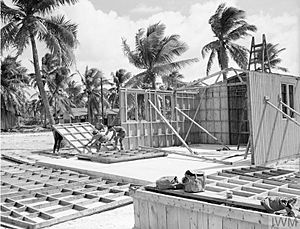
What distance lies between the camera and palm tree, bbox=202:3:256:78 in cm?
2583

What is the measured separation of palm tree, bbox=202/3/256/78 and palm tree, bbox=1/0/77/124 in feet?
36.7

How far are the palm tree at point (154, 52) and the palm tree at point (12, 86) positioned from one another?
19214 mm

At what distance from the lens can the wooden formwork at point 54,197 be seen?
6.67 metres

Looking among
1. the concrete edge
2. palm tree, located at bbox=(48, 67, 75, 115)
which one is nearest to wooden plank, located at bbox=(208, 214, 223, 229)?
the concrete edge

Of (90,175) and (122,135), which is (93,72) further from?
(90,175)

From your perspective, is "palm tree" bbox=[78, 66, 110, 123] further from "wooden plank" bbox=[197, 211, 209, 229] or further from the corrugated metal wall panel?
"wooden plank" bbox=[197, 211, 209, 229]

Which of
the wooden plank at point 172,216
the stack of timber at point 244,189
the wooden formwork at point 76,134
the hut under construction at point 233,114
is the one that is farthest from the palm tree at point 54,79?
the wooden plank at point 172,216

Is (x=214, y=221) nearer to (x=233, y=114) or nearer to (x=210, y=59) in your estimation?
(x=233, y=114)

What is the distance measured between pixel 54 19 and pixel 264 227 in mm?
18908

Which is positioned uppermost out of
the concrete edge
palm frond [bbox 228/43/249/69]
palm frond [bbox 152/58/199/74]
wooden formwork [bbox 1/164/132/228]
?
palm frond [bbox 228/43/249/69]

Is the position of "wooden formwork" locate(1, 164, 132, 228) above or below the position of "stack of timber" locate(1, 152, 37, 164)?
below

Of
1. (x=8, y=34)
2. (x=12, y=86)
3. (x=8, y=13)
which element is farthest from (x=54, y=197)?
(x=12, y=86)

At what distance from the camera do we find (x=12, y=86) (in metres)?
40.3

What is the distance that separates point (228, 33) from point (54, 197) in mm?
21426
